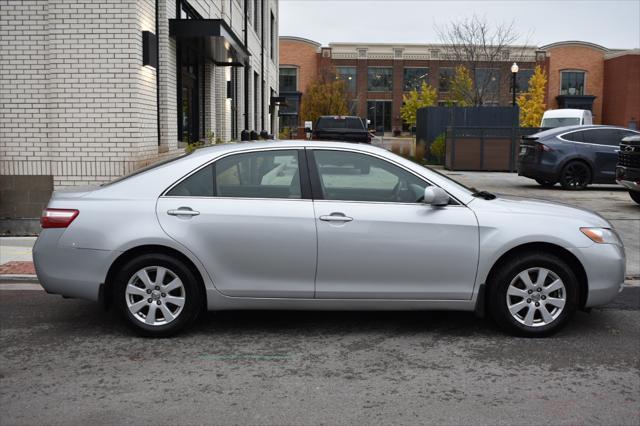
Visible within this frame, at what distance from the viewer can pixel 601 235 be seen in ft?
19.2

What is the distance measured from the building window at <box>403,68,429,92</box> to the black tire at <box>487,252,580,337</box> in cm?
7400

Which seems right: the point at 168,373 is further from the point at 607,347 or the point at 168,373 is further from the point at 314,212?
the point at 607,347

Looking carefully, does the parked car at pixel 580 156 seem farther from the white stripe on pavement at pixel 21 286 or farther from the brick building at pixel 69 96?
the white stripe on pavement at pixel 21 286

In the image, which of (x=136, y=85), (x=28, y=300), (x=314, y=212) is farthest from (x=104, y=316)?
(x=136, y=85)

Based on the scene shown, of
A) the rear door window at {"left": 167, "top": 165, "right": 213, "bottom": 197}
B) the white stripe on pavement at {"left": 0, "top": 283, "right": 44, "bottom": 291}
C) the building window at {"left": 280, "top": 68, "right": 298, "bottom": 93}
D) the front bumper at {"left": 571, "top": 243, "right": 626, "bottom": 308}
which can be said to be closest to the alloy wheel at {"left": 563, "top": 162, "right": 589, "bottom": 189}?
the front bumper at {"left": 571, "top": 243, "right": 626, "bottom": 308}

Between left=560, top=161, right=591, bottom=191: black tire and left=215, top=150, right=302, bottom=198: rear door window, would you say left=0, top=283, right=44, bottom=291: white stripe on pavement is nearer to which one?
left=215, top=150, right=302, bottom=198: rear door window

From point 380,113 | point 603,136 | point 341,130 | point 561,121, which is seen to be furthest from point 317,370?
point 380,113

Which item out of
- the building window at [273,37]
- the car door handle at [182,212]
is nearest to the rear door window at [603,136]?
the car door handle at [182,212]

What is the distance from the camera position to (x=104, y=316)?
6.44m

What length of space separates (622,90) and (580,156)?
5809 centimetres

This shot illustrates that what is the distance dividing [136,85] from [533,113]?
57696 millimetres

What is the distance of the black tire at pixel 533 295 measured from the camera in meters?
5.68

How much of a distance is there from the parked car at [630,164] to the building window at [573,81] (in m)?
65.2

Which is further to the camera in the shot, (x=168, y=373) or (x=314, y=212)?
(x=314, y=212)
